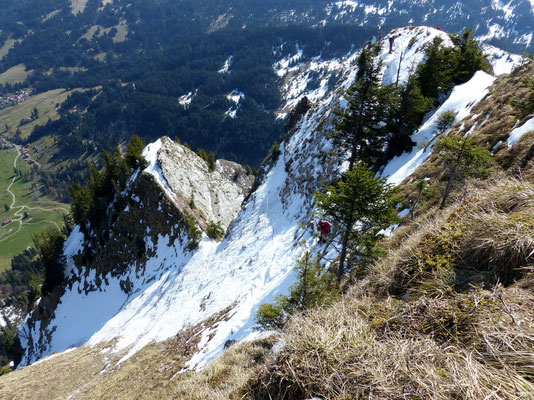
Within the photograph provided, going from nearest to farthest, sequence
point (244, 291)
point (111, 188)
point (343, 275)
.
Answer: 1. point (343, 275)
2. point (244, 291)
3. point (111, 188)

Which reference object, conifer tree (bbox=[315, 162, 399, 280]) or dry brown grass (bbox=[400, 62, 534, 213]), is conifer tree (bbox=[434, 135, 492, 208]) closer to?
dry brown grass (bbox=[400, 62, 534, 213])

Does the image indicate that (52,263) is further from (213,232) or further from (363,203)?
(363,203)

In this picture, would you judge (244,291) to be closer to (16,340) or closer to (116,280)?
(116,280)

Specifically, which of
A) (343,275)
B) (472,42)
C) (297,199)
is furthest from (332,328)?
(472,42)

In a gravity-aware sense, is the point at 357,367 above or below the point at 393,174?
above

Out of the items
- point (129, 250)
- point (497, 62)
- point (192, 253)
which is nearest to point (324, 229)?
point (192, 253)

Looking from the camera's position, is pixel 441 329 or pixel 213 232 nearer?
pixel 441 329

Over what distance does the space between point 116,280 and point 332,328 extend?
160 ft

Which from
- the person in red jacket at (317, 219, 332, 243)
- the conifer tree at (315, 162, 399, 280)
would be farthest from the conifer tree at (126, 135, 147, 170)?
the conifer tree at (315, 162, 399, 280)

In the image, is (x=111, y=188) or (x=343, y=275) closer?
(x=343, y=275)

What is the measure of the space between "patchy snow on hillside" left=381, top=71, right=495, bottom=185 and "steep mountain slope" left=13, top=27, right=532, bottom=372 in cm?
18

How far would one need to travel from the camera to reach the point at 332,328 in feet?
13.2

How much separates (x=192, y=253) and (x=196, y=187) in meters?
18.1

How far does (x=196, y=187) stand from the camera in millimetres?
51375
